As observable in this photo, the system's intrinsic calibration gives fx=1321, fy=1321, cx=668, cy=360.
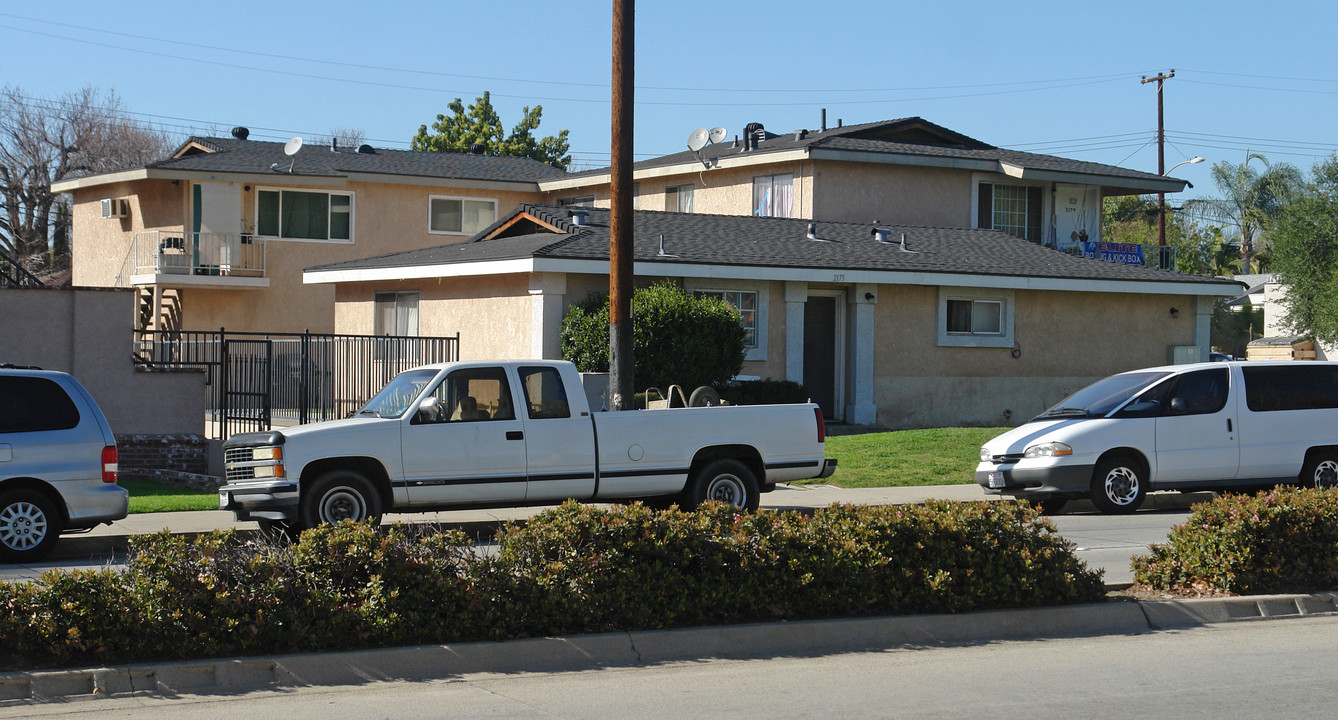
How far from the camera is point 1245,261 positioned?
77.1 m

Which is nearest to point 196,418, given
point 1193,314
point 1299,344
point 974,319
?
point 974,319

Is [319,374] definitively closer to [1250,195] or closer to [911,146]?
[911,146]

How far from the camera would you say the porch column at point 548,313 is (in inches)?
899

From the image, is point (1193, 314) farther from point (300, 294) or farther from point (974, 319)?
point (300, 294)

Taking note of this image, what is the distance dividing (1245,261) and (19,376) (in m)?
76.2

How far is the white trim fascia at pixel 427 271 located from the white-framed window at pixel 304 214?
8.85 m

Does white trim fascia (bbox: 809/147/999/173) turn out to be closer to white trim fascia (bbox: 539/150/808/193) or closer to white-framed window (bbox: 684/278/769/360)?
white trim fascia (bbox: 539/150/808/193)

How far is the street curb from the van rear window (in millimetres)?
7163

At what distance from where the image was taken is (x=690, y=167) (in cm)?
3612

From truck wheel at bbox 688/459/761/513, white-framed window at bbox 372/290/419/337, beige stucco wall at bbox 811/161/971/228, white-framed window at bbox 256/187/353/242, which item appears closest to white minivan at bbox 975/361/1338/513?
truck wheel at bbox 688/459/761/513

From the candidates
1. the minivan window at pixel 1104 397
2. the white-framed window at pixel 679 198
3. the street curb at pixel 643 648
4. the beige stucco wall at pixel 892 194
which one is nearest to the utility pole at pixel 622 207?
the minivan window at pixel 1104 397

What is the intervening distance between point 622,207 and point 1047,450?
6.01 meters

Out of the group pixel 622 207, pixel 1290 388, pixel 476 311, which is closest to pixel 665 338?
pixel 476 311

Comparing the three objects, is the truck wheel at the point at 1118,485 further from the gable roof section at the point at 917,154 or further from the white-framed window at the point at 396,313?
the gable roof section at the point at 917,154
